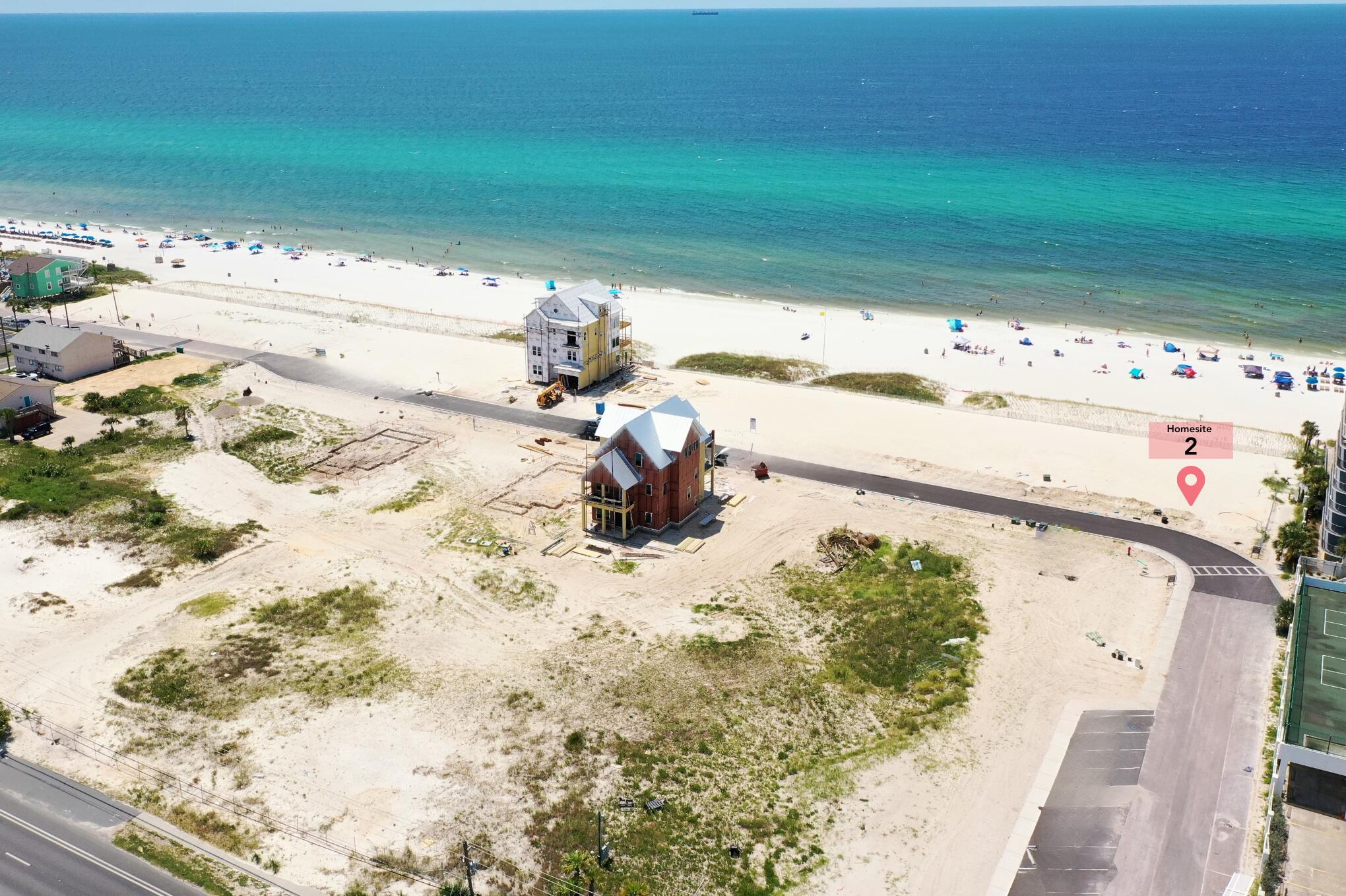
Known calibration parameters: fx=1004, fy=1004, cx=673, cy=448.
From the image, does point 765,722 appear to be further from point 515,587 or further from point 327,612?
point 327,612

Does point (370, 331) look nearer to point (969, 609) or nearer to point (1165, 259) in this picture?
point (969, 609)

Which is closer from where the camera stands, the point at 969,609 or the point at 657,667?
the point at 657,667

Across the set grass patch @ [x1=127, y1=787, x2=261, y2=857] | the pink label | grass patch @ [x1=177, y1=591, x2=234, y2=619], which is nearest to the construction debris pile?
the pink label

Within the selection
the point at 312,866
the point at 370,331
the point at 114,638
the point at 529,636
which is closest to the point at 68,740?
the point at 114,638

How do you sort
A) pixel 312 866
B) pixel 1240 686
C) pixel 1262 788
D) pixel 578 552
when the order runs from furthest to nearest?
pixel 578 552 < pixel 1240 686 < pixel 1262 788 < pixel 312 866

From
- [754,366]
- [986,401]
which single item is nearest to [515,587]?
[754,366]

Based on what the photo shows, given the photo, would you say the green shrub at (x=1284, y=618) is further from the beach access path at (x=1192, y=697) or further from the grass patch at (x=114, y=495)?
the grass patch at (x=114, y=495)

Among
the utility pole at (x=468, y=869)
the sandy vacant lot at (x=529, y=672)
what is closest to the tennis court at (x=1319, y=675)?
the sandy vacant lot at (x=529, y=672)

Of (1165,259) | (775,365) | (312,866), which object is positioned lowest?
(312,866)
